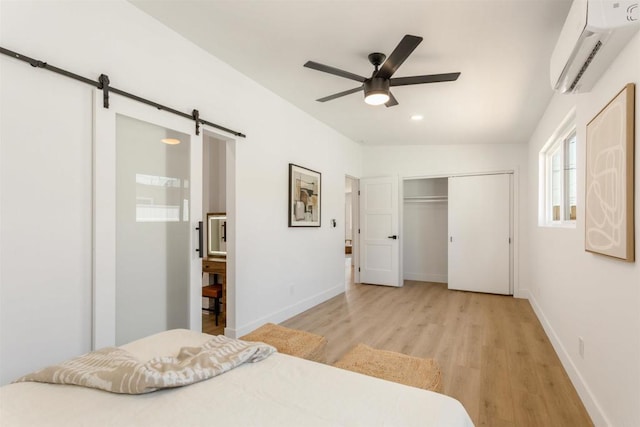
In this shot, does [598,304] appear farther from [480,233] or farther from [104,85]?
[480,233]

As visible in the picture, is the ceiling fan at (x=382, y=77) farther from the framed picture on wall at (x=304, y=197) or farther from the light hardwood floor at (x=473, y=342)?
the light hardwood floor at (x=473, y=342)

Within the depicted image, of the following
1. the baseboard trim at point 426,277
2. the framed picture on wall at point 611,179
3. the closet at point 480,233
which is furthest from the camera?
the baseboard trim at point 426,277

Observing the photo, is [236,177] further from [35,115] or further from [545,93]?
[545,93]

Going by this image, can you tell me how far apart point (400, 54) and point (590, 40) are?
0.98m

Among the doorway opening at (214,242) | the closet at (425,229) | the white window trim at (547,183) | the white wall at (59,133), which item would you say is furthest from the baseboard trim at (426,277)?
the white wall at (59,133)

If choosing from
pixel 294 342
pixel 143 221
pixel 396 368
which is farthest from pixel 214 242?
pixel 396 368

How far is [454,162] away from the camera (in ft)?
18.4

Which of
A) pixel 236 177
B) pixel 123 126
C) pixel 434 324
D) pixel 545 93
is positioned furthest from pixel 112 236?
pixel 545 93

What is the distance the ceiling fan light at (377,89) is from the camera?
8.46ft

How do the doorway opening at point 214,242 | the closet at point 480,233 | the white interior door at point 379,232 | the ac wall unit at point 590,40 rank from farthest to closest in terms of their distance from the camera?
the white interior door at point 379,232 < the closet at point 480,233 < the doorway opening at point 214,242 < the ac wall unit at point 590,40

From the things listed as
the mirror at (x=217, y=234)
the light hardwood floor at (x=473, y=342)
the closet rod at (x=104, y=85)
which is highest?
the closet rod at (x=104, y=85)

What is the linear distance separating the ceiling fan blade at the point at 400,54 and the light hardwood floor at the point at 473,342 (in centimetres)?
230

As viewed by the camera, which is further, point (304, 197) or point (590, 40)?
point (304, 197)

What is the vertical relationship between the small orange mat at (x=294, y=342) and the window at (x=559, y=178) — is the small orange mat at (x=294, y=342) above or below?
below
